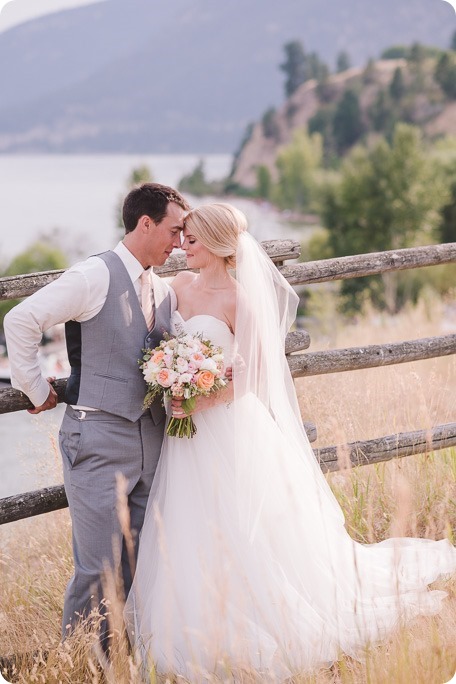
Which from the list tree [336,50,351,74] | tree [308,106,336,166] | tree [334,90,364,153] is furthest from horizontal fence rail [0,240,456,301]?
tree [336,50,351,74]

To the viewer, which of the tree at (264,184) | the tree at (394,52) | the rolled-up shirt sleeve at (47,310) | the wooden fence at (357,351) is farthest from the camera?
the tree at (394,52)

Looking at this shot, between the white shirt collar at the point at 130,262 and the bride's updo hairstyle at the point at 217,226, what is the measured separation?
0.34 metres

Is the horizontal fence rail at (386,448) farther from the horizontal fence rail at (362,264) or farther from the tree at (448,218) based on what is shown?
the tree at (448,218)

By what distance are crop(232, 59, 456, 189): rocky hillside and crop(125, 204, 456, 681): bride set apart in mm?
98482

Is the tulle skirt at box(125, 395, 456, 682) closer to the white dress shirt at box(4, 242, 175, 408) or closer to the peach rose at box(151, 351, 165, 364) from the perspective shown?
the peach rose at box(151, 351, 165, 364)

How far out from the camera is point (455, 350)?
4895 mm

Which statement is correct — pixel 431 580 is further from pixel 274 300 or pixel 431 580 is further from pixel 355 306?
pixel 355 306

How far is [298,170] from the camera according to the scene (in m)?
101

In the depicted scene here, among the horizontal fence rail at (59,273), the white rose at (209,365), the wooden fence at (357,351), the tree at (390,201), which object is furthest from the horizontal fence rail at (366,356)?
the tree at (390,201)

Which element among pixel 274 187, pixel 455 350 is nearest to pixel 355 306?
pixel 455 350

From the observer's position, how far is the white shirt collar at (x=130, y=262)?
11.4ft

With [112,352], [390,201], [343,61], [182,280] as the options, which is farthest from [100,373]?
[343,61]

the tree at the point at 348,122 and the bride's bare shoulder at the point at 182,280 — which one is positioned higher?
the tree at the point at 348,122

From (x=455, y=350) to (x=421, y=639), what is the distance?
217cm
